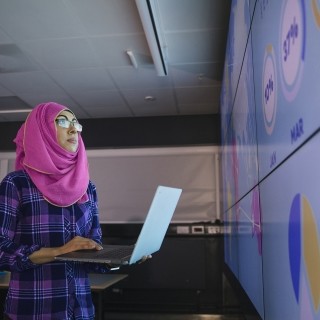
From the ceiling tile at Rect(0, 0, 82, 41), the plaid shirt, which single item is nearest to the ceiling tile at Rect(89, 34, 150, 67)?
the ceiling tile at Rect(0, 0, 82, 41)

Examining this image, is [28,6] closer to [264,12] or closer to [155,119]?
[264,12]

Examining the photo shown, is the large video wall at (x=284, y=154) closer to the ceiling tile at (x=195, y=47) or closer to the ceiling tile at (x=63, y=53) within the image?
the ceiling tile at (x=195, y=47)

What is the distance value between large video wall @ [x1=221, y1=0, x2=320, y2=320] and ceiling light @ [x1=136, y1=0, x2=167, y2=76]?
0.85 m

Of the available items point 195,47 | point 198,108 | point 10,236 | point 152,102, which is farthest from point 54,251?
point 198,108

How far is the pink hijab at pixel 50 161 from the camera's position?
1275 millimetres

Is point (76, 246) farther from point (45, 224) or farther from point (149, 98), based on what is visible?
point (149, 98)

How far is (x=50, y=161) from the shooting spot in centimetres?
130

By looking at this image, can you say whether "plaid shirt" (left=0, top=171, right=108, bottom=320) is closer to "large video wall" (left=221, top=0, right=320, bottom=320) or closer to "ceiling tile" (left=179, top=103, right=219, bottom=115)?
"large video wall" (left=221, top=0, right=320, bottom=320)

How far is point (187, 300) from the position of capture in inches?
→ 171

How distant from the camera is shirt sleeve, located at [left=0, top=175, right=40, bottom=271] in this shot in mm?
1143

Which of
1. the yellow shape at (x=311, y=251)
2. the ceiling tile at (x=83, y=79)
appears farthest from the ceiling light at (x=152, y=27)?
the yellow shape at (x=311, y=251)

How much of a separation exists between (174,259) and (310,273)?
389cm

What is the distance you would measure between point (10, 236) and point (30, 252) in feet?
0.35

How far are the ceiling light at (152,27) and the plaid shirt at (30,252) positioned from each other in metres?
1.34
